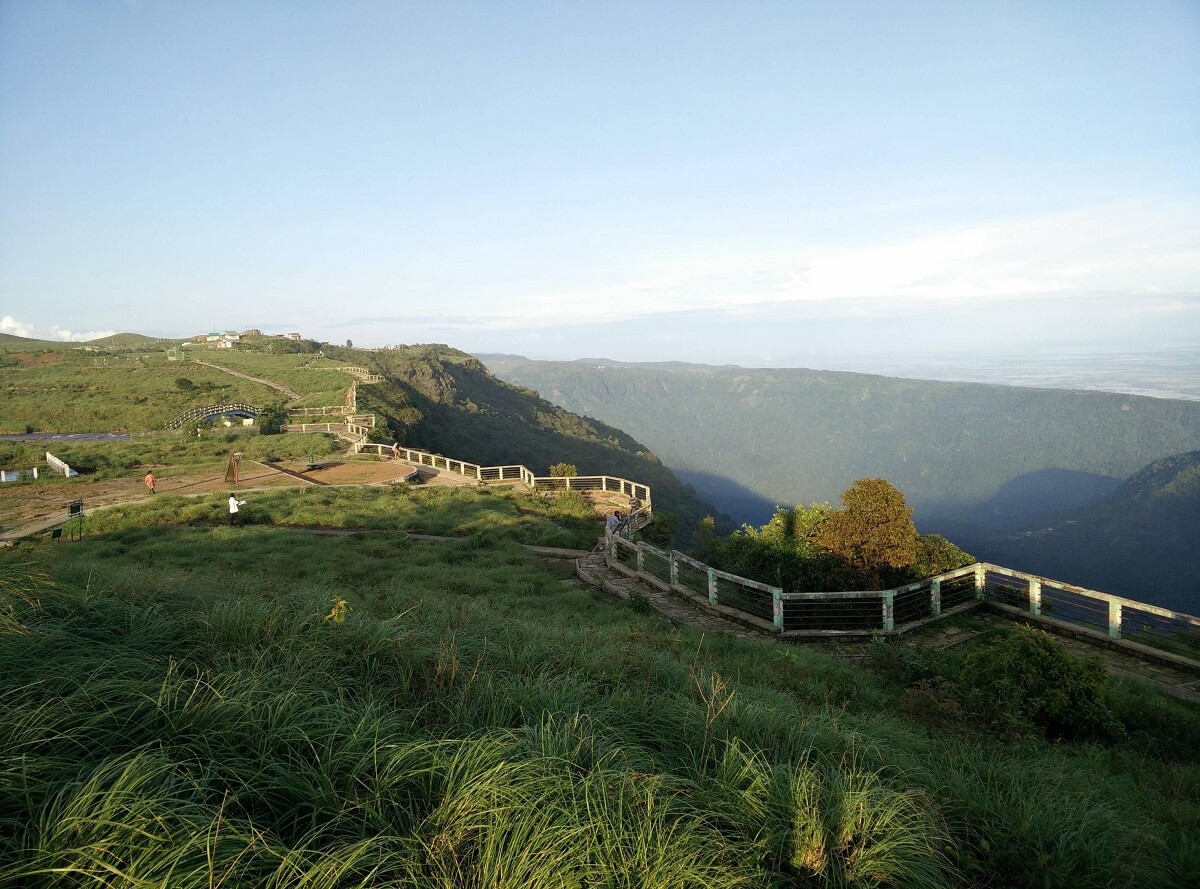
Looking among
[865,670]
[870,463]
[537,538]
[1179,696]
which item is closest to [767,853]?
[865,670]

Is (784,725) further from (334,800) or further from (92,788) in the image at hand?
(92,788)

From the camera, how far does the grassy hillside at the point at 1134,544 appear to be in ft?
167

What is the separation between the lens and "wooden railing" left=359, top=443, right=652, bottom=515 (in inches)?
991

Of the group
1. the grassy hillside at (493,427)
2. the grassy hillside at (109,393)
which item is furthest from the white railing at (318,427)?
the grassy hillside at (109,393)

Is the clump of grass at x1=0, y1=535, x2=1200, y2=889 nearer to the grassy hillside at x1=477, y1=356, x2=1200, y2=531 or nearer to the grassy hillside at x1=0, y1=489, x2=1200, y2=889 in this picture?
the grassy hillside at x1=0, y1=489, x2=1200, y2=889

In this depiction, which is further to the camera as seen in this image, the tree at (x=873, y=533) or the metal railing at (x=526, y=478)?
the metal railing at (x=526, y=478)

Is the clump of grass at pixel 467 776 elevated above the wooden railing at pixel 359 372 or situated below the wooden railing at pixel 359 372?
below

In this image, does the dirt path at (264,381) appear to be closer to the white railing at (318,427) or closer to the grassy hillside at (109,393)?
the grassy hillside at (109,393)

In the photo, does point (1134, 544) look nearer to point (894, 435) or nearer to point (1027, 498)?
point (1027, 498)

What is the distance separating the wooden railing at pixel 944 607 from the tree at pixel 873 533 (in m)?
0.57

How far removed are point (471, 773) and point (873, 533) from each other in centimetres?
951

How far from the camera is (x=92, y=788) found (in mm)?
2447

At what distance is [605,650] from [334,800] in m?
3.05

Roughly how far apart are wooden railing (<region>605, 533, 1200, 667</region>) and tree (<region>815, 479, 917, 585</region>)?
1.88 feet
